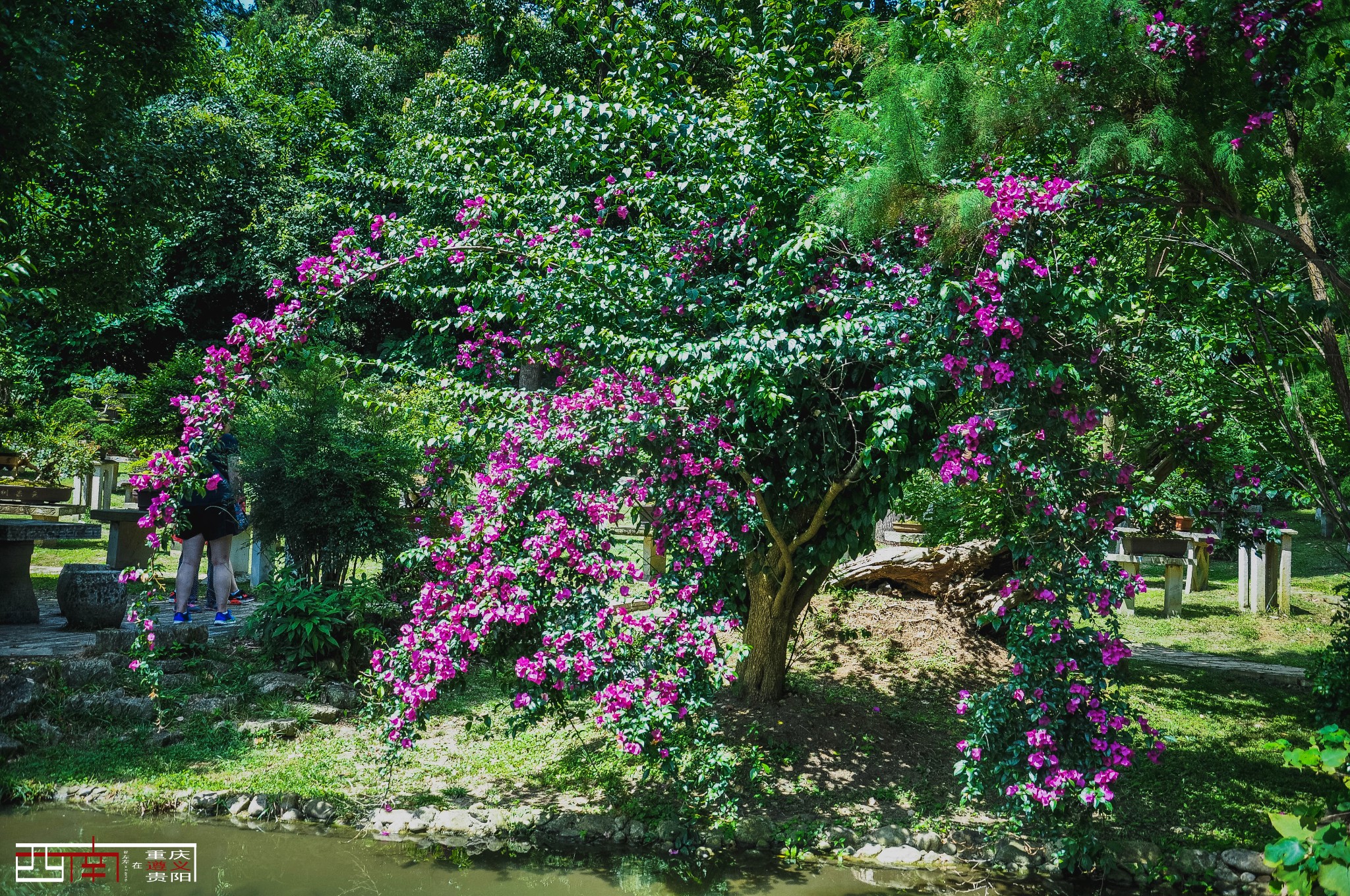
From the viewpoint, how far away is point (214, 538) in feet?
23.7

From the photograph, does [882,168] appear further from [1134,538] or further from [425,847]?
[1134,538]

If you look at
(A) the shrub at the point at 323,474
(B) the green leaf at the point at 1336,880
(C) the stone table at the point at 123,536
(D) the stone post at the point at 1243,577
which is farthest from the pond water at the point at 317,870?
(D) the stone post at the point at 1243,577

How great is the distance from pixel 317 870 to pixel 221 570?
4.14 metres

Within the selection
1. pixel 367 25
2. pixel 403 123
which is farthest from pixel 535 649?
pixel 367 25

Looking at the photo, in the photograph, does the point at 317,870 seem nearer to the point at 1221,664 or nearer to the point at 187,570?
the point at 187,570

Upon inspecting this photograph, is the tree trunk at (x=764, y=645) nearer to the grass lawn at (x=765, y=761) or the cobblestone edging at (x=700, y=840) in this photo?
the grass lawn at (x=765, y=761)

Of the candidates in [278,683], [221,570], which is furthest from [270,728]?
[221,570]

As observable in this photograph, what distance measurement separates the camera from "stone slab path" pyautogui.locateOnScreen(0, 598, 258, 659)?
5.81 meters

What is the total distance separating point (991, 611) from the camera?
282 inches

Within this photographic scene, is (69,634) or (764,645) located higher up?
(764,645)

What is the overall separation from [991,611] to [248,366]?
18.7 feet

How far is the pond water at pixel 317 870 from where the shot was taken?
12.9 feet

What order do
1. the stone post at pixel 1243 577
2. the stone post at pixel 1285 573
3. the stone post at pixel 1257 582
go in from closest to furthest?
the stone post at pixel 1285 573
the stone post at pixel 1257 582
the stone post at pixel 1243 577

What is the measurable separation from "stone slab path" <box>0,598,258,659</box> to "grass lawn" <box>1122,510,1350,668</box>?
8.79 meters
